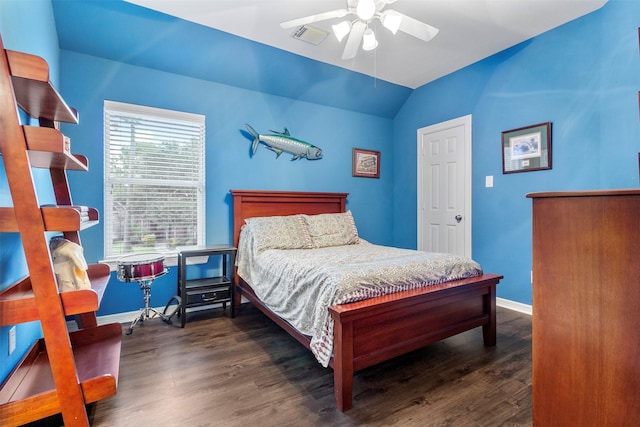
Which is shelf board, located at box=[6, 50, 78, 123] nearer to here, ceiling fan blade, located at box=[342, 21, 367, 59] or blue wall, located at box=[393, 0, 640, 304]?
ceiling fan blade, located at box=[342, 21, 367, 59]

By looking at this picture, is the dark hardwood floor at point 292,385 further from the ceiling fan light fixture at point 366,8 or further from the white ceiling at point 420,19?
the white ceiling at point 420,19

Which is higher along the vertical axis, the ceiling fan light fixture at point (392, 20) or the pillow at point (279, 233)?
the ceiling fan light fixture at point (392, 20)

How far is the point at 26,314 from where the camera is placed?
1221 millimetres

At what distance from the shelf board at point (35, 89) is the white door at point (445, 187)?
3729 millimetres

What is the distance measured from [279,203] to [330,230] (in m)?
0.72

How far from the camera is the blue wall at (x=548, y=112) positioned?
8.02ft

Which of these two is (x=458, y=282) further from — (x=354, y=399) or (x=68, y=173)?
(x=68, y=173)

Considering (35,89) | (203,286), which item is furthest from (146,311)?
(35,89)

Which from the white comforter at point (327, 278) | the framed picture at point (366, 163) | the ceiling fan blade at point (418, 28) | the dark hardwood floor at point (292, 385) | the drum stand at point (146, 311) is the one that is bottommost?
the dark hardwood floor at point (292, 385)

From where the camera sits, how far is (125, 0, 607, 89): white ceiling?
8.07 ft

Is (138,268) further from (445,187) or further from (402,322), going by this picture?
(445,187)

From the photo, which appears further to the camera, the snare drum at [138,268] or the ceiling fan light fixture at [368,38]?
the snare drum at [138,268]

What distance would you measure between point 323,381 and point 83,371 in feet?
4.29

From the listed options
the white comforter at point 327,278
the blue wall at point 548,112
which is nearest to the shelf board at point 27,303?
the white comforter at point 327,278
